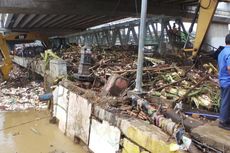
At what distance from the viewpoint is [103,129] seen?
7.98 metres

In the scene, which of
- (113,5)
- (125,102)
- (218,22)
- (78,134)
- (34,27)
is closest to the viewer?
(125,102)

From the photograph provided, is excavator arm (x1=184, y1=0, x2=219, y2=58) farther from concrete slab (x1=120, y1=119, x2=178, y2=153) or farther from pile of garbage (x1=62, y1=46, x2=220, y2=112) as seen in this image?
concrete slab (x1=120, y1=119, x2=178, y2=153)

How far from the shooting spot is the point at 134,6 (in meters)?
19.1

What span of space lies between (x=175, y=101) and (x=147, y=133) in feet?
5.27

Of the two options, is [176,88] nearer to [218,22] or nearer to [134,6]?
[134,6]

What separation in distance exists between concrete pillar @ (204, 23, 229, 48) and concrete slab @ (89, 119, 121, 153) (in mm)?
15771

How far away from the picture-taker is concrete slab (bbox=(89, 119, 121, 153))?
292 inches

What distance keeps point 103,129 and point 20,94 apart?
9.28 meters

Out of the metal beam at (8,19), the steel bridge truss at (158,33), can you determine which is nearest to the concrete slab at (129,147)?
the steel bridge truss at (158,33)

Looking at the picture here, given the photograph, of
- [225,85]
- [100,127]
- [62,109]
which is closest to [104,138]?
[100,127]

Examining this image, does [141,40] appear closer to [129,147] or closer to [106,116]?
[106,116]

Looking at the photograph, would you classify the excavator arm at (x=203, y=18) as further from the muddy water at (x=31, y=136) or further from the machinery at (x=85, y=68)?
the muddy water at (x=31, y=136)

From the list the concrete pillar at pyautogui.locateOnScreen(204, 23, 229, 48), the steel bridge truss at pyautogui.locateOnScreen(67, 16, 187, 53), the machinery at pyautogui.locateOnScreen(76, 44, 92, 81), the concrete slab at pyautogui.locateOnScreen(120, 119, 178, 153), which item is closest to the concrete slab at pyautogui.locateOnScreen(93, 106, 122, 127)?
the concrete slab at pyautogui.locateOnScreen(120, 119, 178, 153)

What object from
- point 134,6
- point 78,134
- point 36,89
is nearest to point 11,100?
point 36,89
